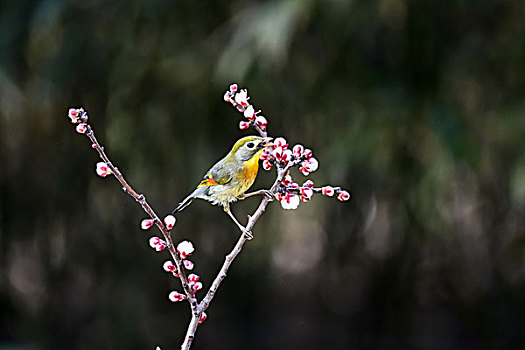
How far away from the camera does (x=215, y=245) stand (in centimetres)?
395

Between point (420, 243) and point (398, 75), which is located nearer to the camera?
point (398, 75)

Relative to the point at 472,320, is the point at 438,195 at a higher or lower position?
lower

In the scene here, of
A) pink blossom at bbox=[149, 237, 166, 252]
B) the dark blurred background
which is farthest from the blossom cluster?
the dark blurred background

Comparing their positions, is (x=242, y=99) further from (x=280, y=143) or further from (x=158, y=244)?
(x=158, y=244)

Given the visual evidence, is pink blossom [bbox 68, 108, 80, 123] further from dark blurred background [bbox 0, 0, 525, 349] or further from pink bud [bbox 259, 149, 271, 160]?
dark blurred background [bbox 0, 0, 525, 349]

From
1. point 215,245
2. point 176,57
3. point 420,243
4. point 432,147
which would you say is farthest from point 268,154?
point 215,245

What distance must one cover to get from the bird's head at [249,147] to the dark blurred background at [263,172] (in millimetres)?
1644

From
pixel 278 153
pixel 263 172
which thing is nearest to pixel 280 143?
pixel 278 153

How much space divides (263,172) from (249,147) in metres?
2.15

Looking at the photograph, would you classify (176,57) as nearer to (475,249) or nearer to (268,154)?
(475,249)

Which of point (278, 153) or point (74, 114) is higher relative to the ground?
point (278, 153)

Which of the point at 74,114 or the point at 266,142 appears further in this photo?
the point at 266,142

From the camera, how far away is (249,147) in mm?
840

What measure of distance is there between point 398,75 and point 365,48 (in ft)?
0.70
